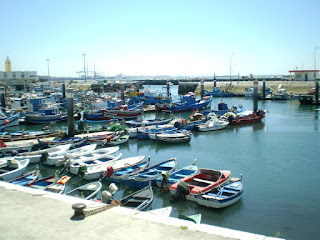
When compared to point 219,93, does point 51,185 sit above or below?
below

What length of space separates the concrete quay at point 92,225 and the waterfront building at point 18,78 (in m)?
93.1

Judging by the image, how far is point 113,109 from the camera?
3994 cm

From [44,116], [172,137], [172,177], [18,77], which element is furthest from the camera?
[18,77]

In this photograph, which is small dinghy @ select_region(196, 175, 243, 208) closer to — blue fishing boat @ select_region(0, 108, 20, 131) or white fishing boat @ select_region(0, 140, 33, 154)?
white fishing boat @ select_region(0, 140, 33, 154)

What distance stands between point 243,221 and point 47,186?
333 inches

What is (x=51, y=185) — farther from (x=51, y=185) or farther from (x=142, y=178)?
(x=142, y=178)

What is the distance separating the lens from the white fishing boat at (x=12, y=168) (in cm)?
1531

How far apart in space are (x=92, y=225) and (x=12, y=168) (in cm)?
1158

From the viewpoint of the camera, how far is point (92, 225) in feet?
22.4

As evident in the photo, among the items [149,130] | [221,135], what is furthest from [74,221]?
[221,135]

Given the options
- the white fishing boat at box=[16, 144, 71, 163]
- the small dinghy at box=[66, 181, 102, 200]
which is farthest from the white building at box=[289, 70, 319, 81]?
the small dinghy at box=[66, 181, 102, 200]

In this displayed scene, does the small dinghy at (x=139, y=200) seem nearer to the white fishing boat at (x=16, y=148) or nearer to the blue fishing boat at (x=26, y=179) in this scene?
the blue fishing boat at (x=26, y=179)

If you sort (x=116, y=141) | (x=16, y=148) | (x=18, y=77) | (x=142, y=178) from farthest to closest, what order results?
(x=18, y=77), (x=116, y=141), (x=16, y=148), (x=142, y=178)

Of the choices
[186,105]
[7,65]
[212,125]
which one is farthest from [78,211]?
[7,65]
